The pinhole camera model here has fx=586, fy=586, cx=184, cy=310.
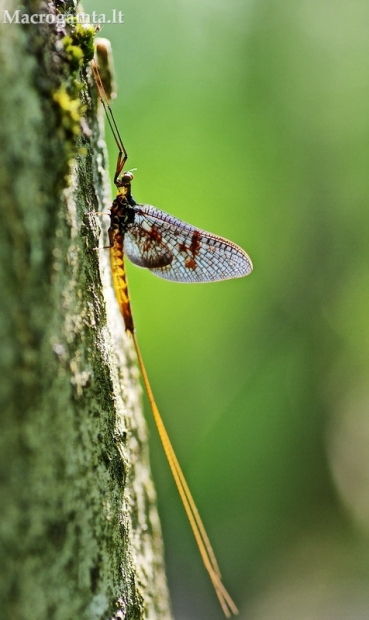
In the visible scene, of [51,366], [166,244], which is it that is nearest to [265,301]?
[166,244]

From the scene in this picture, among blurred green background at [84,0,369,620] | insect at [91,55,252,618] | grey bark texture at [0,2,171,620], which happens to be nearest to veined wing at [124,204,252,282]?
insect at [91,55,252,618]

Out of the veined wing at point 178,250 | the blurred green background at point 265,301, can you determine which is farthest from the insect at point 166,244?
the blurred green background at point 265,301

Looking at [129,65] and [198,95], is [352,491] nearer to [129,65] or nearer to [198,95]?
[198,95]

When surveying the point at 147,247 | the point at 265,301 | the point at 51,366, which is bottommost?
the point at 51,366

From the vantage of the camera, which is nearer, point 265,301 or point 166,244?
point 166,244

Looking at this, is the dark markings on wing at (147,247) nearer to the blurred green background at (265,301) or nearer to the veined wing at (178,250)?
the veined wing at (178,250)

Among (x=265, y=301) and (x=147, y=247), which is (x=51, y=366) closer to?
(x=147, y=247)

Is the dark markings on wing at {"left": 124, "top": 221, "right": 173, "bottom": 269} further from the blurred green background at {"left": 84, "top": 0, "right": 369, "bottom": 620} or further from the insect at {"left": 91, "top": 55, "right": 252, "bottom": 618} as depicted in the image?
the blurred green background at {"left": 84, "top": 0, "right": 369, "bottom": 620}

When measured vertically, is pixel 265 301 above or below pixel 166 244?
above
